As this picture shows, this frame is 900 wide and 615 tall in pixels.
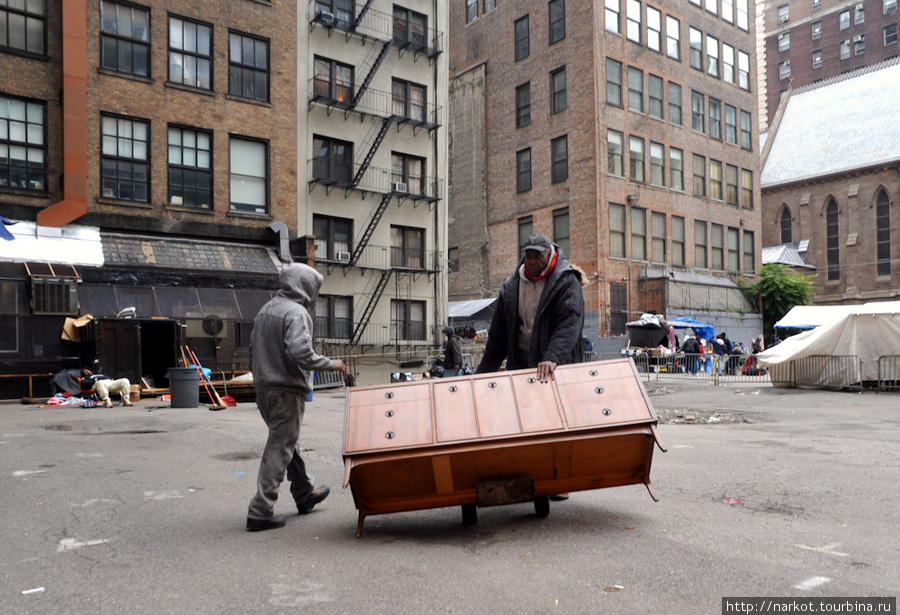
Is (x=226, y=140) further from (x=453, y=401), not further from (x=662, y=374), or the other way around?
(x=453, y=401)

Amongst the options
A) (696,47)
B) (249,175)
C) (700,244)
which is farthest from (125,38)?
(696,47)

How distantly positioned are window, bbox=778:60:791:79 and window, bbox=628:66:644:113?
183 feet

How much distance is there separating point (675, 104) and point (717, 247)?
314 inches

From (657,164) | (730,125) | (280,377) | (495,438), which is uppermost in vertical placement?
(730,125)

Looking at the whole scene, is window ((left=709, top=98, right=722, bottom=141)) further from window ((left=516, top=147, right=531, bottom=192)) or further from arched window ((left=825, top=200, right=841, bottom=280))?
arched window ((left=825, top=200, right=841, bottom=280))

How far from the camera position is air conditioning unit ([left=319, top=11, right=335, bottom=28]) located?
25734 millimetres

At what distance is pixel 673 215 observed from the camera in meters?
37.2

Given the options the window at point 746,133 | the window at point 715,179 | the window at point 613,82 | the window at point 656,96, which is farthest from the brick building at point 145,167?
the window at point 746,133

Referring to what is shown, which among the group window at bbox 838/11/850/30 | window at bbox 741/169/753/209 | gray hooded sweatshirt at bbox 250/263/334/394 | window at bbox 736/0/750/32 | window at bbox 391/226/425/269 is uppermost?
window at bbox 838/11/850/30

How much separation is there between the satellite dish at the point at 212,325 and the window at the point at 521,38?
23558mm

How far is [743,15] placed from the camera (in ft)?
137

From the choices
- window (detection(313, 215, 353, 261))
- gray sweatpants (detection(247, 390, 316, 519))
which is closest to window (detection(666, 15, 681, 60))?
window (detection(313, 215, 353, 261))

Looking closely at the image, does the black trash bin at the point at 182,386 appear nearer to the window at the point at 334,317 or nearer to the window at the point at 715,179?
the window at the point at 334,317

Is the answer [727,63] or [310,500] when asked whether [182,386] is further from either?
[727,63]
